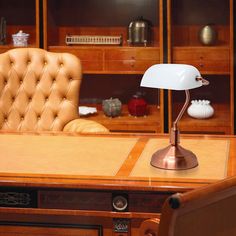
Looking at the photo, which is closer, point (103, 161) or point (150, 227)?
point (150, 227)

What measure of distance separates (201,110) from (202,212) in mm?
3372

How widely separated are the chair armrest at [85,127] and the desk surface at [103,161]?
0.30 m

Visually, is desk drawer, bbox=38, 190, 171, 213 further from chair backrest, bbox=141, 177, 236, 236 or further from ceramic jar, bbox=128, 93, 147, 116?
ceramic jar, bbox=128, 93, 147, 116

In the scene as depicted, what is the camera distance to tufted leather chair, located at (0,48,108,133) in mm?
3586

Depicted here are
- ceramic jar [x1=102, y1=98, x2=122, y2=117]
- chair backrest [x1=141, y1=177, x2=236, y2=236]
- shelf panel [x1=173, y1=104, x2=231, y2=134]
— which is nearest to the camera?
chair backrest [x1=141, y1=177, x2=236, y2=236]

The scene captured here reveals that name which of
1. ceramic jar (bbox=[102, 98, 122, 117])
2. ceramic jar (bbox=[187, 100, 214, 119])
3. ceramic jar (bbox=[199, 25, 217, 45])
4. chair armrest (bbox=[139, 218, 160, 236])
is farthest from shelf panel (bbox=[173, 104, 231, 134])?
chair armrest (bbox=[139, 218, 160, 236])

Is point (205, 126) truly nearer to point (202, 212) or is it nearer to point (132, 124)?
point (132, 124)

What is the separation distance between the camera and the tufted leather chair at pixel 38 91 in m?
3.59

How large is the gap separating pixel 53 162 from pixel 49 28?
2.68 m

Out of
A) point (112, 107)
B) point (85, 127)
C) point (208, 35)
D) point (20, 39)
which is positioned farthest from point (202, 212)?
point (20, 39)

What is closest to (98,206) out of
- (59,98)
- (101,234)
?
(101,234)

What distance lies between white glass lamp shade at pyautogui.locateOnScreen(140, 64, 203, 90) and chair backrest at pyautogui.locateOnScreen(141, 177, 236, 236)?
2.45 feet

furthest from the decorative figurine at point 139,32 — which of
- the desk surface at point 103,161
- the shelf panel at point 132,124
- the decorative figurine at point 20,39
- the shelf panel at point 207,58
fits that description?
the desk surface at point 103,161

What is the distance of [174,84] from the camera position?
225cm
